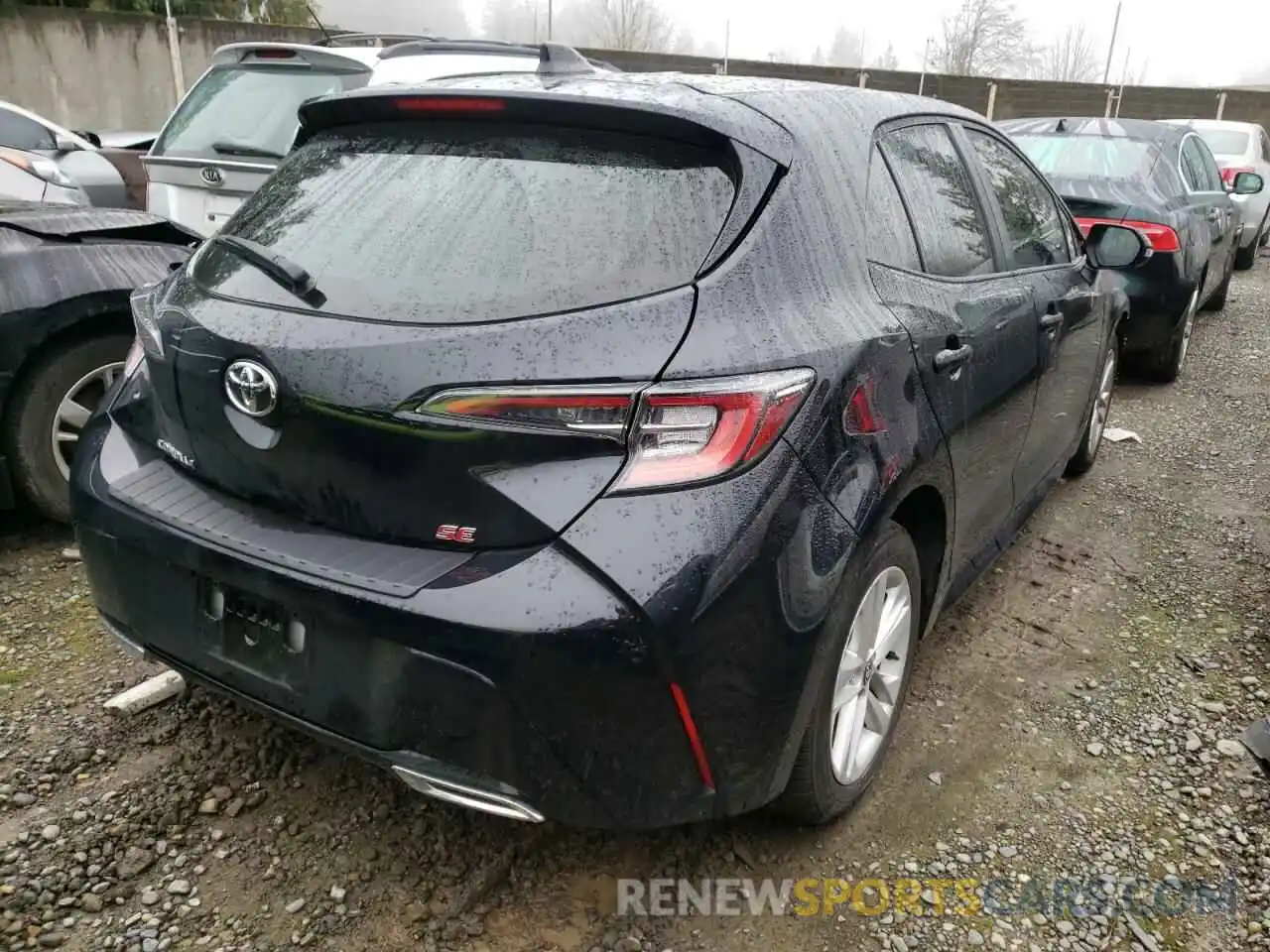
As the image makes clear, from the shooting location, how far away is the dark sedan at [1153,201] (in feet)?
19.1

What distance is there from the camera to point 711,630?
1.69 metres

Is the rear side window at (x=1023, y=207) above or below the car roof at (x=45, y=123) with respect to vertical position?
above

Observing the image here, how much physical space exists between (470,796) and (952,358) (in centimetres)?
151

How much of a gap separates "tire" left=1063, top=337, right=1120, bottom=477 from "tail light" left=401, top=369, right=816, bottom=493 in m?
3.26

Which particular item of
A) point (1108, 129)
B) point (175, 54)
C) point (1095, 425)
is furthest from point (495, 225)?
point (175, 54)

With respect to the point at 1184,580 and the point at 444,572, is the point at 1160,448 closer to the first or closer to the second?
the point at 1184,580

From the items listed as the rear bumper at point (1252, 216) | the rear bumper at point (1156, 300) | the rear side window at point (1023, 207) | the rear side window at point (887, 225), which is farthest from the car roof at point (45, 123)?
the rear bumper at point (1252, 216)

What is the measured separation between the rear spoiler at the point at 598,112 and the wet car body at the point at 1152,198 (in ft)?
14.7

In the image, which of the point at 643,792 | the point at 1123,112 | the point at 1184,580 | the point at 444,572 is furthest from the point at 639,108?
the point at 1123,112

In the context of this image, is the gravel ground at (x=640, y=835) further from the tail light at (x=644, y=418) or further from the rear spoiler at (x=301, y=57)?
the rear spoiler at (x=301, y=57)

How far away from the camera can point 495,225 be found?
1.92 m

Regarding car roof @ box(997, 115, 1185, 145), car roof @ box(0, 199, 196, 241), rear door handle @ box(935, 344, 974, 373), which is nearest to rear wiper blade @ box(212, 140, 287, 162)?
car roof @ box(0, 199, 196, 241)

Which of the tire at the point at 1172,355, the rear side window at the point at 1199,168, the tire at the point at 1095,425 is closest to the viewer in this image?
the tire at the point at 1095,425

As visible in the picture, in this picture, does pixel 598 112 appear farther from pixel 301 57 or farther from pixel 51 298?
pixel 301 57
